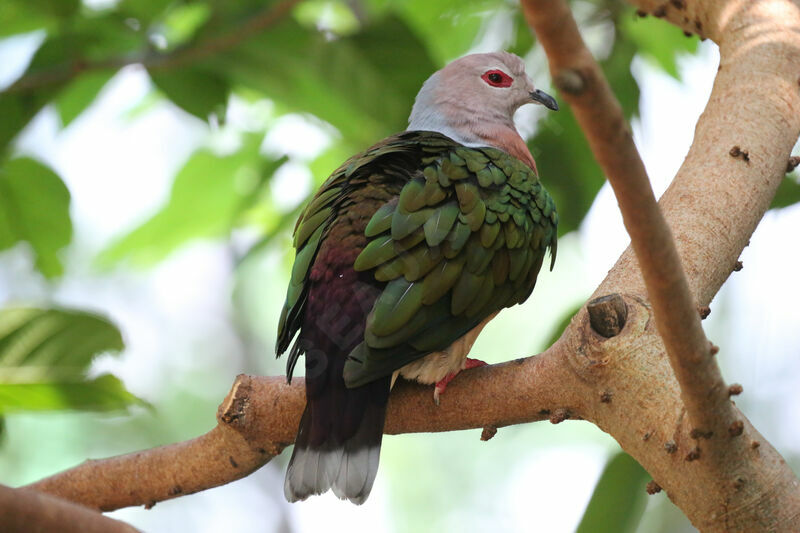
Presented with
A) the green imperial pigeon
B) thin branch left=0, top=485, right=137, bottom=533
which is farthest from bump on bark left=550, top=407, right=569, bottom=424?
thin branch left=0, top=485, right=137, bottom=533

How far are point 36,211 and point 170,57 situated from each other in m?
0.76

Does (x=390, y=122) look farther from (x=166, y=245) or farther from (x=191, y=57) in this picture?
(x=166, y=245)

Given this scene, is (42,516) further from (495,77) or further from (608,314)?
(495,77)

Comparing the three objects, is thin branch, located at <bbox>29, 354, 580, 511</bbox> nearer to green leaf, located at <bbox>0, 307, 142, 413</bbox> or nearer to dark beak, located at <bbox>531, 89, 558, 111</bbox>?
green leaf, located at <bbox>0, 307, 142, 413</bbox>

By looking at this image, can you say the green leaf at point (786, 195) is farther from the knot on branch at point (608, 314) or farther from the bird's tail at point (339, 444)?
the bird's tail at point (339, 444)

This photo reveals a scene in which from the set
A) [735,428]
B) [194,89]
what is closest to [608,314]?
[735,428]

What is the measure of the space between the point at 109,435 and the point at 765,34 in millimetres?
8319

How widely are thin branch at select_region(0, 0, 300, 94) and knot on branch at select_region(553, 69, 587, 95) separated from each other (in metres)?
2.26

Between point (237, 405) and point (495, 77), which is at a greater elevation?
point (495, 77)

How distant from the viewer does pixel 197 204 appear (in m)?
4.11

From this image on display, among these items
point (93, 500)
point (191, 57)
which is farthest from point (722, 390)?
point (191, 57)

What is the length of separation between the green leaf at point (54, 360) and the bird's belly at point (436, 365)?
2.91ft

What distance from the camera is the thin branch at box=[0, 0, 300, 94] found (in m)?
3.20

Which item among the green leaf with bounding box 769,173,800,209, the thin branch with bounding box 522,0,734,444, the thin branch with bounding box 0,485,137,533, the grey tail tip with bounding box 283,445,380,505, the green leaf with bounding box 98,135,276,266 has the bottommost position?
the green leaf with bounding box 98,135,276,266
